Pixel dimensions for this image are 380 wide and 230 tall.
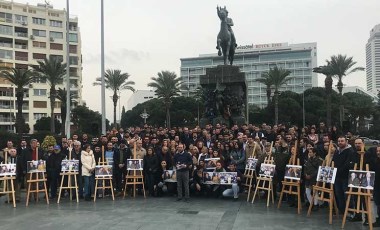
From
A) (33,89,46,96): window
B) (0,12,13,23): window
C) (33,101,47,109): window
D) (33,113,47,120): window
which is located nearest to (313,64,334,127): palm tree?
(33,113,47,120): window

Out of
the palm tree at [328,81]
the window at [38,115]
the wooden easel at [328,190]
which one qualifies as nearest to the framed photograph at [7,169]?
the wooden easel at [328,190]

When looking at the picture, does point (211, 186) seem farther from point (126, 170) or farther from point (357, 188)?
point (357, 188)

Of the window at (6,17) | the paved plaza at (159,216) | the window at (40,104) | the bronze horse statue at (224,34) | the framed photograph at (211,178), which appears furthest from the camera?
the window at (40,104)

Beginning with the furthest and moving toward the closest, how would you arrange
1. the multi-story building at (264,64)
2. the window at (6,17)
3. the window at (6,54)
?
the multi-story building at (264,64) < the window at (6,17) < the window at (6,54)

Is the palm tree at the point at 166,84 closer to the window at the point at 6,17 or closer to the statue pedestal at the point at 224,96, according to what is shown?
the statue pedestal at the point at 224,96

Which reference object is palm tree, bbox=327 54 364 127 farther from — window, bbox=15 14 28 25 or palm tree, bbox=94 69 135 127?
window, bbox=15 14 28 25

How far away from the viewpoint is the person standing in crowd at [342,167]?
10.0 meters

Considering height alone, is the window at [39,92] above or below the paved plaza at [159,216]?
above

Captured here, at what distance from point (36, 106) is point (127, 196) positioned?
281 feet

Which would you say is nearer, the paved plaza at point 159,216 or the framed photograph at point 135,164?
the paved plaza at point 159,216

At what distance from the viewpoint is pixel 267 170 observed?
40.7 ft

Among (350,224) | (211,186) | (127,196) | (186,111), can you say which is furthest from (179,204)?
(186,111)

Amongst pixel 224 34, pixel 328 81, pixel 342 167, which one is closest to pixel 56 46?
pixel 328 81

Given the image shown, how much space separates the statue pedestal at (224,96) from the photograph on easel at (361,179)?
1410 centimetres
